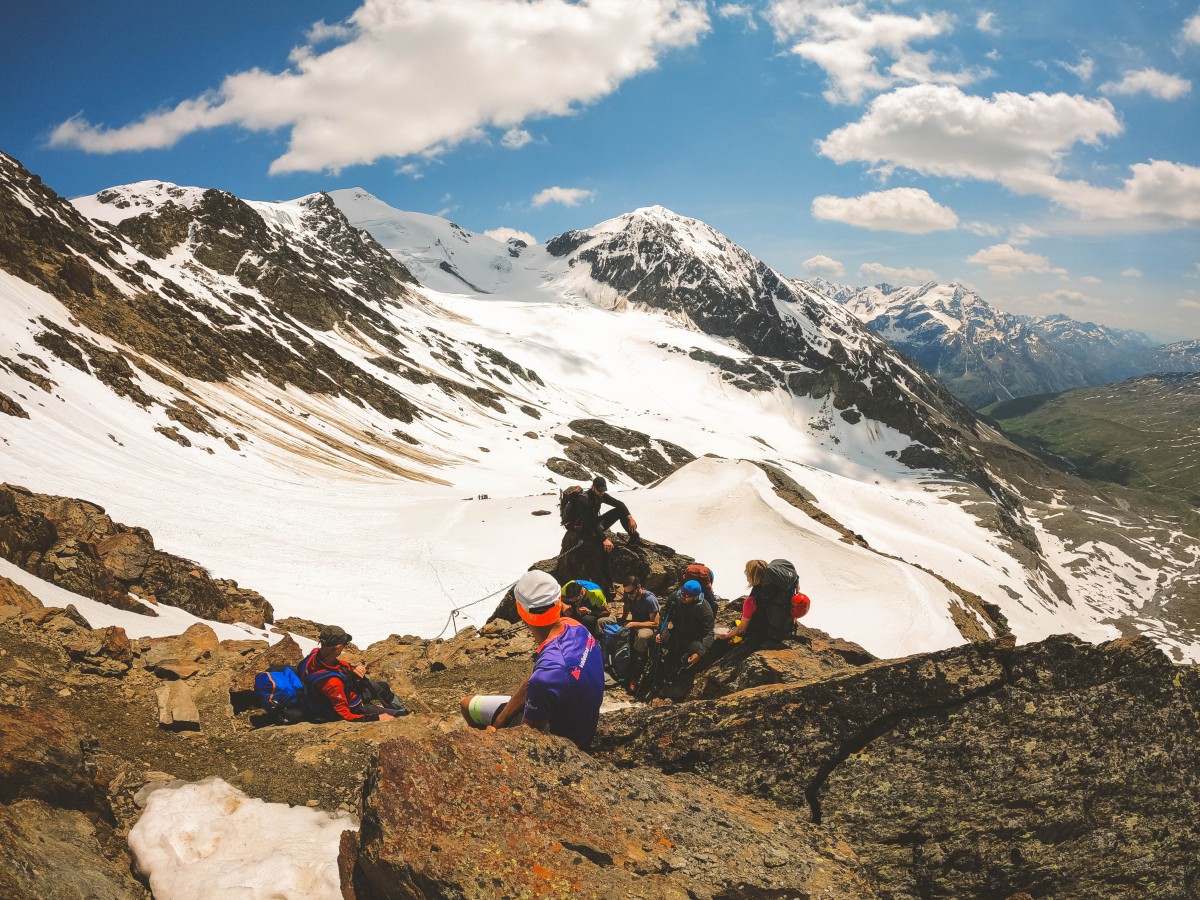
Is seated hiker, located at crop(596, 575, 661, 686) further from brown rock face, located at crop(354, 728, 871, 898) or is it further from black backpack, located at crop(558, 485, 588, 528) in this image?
brown rock face, located at crop(354, 728, 871, 898)

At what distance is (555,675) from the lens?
5.24 metres

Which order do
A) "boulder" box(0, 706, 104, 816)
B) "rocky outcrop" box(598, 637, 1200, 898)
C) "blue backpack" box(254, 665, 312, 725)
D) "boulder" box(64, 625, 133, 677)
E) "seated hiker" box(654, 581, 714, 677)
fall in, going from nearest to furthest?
1. "boulder" box(0, 706, 104, 816)
2. "rocky outcrop" box(598, 637, 1200, 898)
3. "boulder" box(64, 625, 133, 677)
4. "blue backpack" box(254, 665, 312, 725)
5. "seated hiker" box(654, 581, 714, 677)

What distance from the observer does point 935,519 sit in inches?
3351

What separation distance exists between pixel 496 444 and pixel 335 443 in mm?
31982

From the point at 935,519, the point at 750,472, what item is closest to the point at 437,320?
the point at 935,519

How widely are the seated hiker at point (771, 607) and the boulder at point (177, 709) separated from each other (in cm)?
718

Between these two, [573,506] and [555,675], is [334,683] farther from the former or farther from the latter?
[573,506]

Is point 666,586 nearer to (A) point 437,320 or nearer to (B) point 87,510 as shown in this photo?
(B) point 87,510

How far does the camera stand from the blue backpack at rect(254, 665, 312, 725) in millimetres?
7688

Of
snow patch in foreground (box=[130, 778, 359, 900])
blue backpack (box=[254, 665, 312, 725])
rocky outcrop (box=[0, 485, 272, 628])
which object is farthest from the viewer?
rocky outcrop (box=[0, 485, 272, 628])

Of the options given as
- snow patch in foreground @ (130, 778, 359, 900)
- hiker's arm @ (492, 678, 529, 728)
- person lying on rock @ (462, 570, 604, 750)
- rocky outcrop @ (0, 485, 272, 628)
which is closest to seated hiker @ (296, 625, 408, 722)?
snow patch in foreground @ (130, 778, 359, 900)

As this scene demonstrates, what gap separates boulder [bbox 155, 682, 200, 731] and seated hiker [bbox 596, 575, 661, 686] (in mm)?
6299

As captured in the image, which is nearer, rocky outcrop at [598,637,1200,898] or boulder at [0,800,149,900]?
boulder at [0,800,149,900]

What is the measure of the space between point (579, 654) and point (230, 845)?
3067mm
